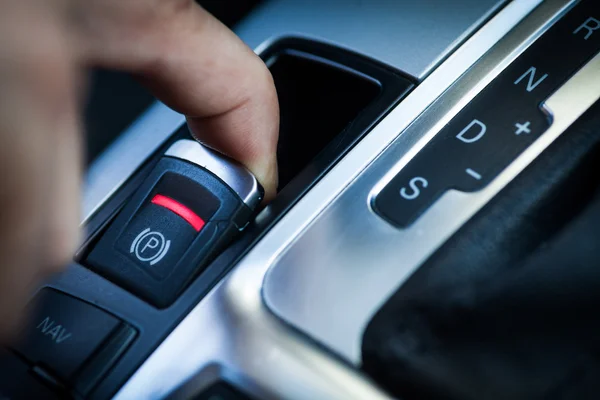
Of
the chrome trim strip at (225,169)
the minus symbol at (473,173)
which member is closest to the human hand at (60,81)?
the chrome trim strip at (225,169)

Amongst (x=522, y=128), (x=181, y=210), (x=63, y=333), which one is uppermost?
(x=522, y=128)

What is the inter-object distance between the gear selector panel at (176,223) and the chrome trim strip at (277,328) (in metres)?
0.03

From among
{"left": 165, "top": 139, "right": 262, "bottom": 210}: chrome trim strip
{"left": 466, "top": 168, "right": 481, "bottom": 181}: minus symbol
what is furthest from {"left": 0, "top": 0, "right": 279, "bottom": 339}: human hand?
{"left": 466, "top": 168, "right": 481, "bottom": 181}: minus symbol

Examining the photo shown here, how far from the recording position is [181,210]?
0.55 meters

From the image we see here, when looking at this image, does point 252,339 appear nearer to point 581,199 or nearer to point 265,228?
point 265,228

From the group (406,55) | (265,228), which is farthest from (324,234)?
(406,55)

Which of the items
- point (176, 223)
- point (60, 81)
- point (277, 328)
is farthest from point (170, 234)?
point (60, 81)

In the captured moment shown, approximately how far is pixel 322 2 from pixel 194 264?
0.29 m

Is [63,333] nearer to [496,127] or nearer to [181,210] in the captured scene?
[181,210]

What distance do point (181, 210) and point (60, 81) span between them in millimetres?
226

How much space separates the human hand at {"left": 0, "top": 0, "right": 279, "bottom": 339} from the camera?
316 mm

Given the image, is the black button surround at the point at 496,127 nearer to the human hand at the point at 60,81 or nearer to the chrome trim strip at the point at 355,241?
the chrome trim strip at the point at 355,241

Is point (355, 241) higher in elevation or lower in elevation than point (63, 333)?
higher

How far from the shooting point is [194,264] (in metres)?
0.53
